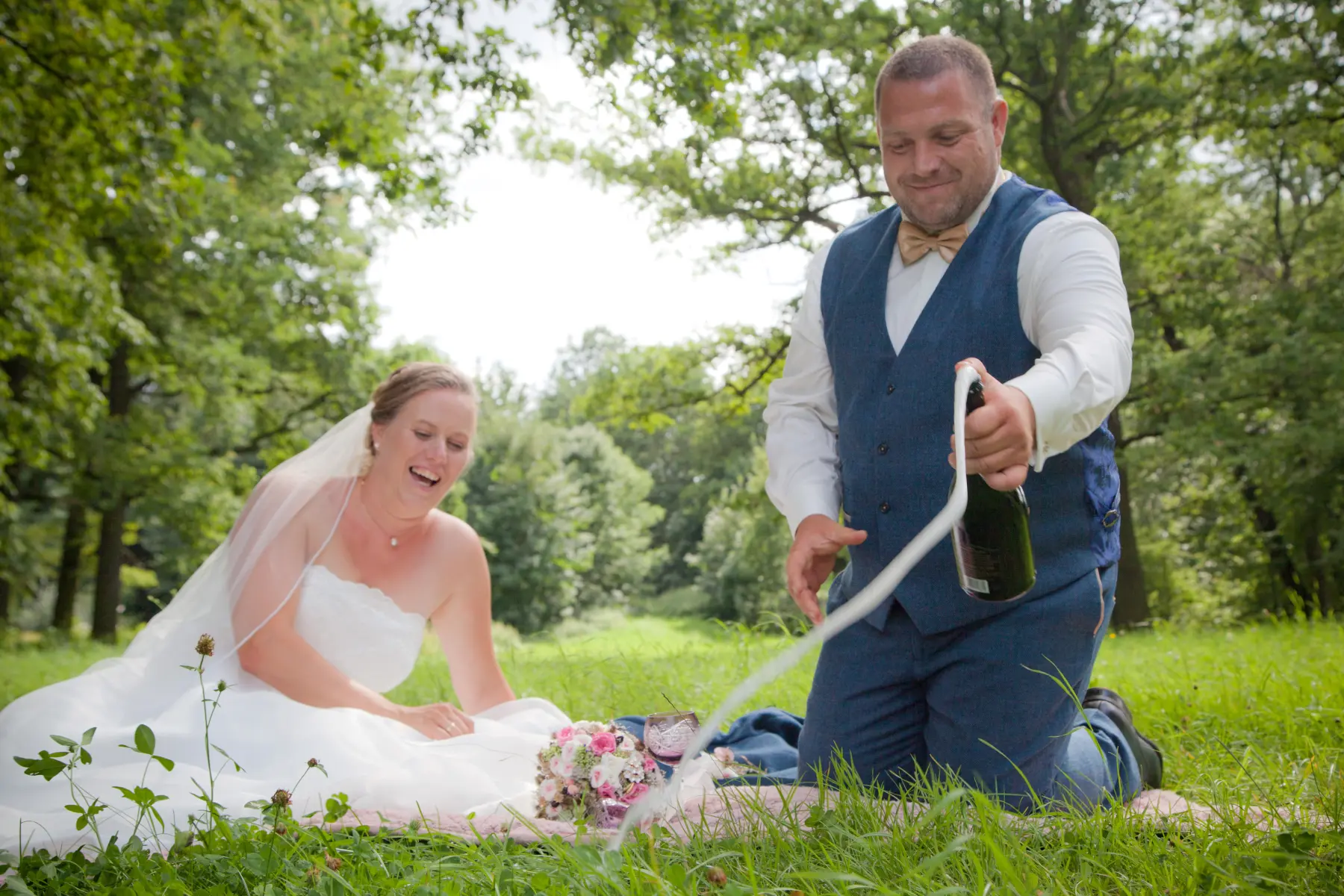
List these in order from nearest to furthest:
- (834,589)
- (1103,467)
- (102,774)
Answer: (1103,467), (102,774), (834,589)

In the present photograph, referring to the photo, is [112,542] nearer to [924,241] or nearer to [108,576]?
[108,576]

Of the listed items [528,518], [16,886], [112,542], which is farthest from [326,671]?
[528,518]

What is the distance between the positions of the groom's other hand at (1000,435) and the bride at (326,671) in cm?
188

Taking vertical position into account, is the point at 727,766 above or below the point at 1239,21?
below

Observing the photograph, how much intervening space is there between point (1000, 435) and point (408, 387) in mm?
2925

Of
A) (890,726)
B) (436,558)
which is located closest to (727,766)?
(890,726)

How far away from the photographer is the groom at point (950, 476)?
8.73ft

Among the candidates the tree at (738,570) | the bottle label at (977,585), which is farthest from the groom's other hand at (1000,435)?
the tree at (738,570)

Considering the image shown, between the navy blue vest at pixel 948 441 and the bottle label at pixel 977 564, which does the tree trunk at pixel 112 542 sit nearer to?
the navy blue vest at pixel 948 441

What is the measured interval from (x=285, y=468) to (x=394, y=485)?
48 centimetres

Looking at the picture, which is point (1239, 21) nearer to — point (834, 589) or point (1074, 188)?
point (1074, 188)

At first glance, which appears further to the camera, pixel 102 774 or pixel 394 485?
pixel 394 485

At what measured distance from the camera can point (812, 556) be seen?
2688 mm

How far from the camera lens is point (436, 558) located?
448cm
